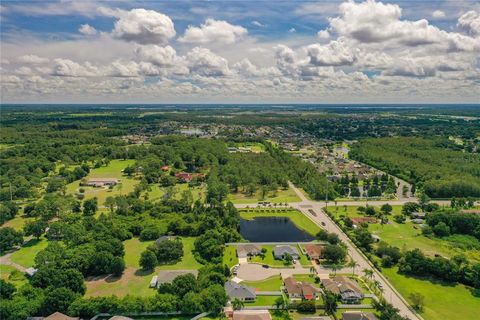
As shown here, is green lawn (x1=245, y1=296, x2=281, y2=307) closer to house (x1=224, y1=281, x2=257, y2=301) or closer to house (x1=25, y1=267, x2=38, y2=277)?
house (x1=224, y1=281, x2=257, y2=301)

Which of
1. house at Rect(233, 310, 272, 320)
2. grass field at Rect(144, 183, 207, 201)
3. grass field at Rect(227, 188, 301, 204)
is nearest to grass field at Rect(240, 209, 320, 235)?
grass field at Rect(227, 188, 301, 204)

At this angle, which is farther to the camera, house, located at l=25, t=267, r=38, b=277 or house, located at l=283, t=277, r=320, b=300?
house, located at l=25, t=267, r=38, b=277

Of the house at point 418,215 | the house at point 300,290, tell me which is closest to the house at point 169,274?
A: the house at point 300,290

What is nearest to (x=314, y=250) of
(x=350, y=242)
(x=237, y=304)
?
(x=350, y=242)

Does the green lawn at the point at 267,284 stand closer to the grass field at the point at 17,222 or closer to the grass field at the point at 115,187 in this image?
the grass field at the point at 17,222

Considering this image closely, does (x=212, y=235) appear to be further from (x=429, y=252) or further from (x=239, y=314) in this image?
(x=429, y=252)

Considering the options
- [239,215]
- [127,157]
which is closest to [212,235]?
[239,215]
